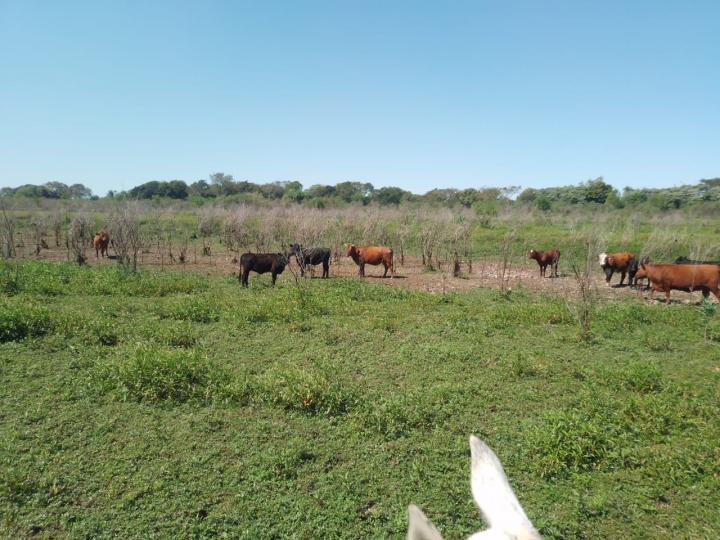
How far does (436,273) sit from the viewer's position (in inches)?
569

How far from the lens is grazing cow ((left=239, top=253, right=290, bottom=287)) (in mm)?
10938

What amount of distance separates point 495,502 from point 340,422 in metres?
3.58

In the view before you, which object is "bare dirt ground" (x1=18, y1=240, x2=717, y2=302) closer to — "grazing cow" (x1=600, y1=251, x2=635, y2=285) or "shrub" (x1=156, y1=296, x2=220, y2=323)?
"grazing cow" (x1=600, y1=251, x2=635, y2=285)

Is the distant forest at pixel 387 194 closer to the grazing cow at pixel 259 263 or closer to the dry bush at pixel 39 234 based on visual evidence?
the dry bush at pixel 39 234

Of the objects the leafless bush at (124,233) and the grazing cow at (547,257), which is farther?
the grazing cow at (547,257)

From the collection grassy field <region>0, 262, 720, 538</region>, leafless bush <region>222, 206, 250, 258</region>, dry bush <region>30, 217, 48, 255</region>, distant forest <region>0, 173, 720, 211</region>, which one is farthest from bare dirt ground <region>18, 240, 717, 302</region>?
distant forest <region>0, 173, 720, 211</region>

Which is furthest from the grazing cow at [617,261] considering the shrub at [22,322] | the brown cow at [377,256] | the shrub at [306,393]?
the shrub at [22,322]

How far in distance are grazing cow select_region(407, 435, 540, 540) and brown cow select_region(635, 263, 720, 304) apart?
11.0m

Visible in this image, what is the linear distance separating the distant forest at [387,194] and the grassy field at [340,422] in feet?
86.2

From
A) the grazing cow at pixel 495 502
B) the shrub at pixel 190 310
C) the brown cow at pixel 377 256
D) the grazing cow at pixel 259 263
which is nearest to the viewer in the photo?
the grazing cow at pixel 495 502

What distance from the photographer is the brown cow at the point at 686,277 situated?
962cm

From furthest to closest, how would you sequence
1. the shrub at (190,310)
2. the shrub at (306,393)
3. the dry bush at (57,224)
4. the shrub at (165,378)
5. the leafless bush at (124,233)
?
the dry bush at (57,224) < the leafless bush at (124,233) < the shrub at (190,310) < the shrub at (165,378) < the shrub at (306,393)

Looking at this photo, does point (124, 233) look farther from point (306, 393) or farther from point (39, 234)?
point (306, 393)

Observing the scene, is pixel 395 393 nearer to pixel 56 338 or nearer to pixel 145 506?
pixel 145 506
